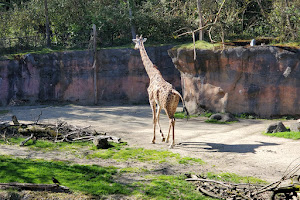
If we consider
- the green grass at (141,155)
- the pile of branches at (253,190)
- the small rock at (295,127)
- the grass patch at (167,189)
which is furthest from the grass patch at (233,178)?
the small rock at (295,127)

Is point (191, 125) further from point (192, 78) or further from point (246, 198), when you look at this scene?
point (246, 198)

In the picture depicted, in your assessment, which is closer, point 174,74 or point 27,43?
point 174,74

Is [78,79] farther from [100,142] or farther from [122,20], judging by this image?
[100,142]

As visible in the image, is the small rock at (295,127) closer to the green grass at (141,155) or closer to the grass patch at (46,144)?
the green grass at (141,155)

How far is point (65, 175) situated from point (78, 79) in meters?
12.5

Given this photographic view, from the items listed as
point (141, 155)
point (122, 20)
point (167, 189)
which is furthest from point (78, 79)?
point (167, 189)

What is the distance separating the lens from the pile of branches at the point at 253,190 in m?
4.96

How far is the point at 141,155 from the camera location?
8070 millimetres

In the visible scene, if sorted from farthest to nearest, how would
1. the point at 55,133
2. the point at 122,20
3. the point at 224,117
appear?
the point at 122,20 < the point at 224,117 < the point at 55,133

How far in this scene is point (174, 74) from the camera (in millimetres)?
18781

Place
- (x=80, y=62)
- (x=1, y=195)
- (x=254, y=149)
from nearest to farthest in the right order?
(x=1, y=195) < (x=254, y=149) < (x=80, y=62)

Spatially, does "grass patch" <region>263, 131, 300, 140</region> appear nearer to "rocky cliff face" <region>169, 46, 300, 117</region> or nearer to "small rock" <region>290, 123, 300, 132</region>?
"small rock" <region>290, 123, 300, 132</region>

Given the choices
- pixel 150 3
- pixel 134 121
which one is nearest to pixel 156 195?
pixel 134 121

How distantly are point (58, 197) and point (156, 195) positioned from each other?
1448 millimetres
